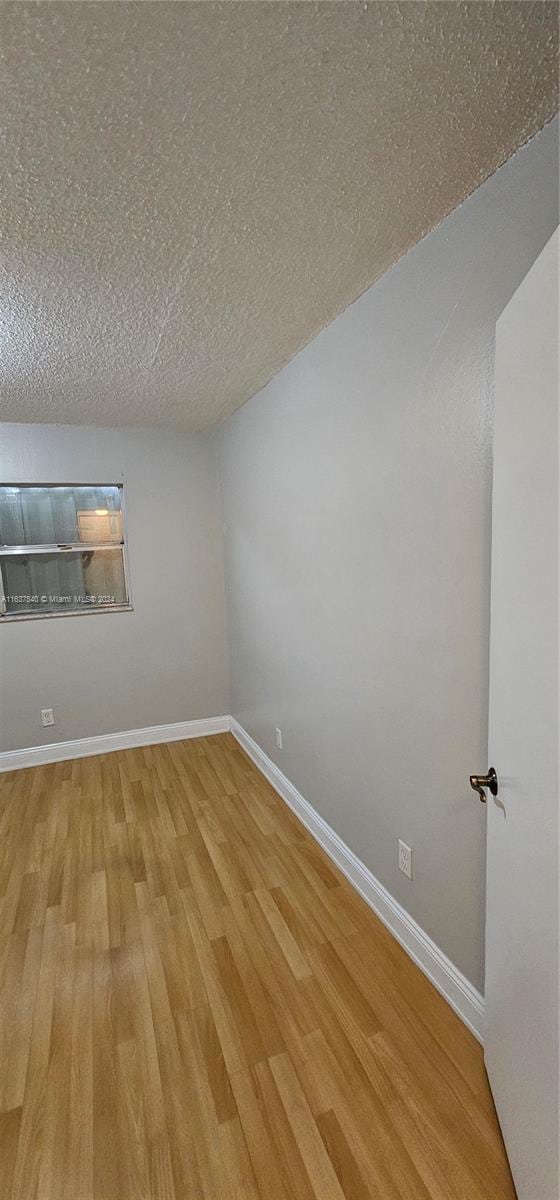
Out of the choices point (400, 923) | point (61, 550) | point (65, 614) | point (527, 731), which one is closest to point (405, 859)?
point (400, 923)

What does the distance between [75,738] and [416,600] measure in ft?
9.63

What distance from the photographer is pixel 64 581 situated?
10.8ft

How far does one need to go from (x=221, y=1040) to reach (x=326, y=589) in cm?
156

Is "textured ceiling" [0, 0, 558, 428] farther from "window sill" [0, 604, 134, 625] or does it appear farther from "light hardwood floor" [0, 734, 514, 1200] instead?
"light hardwood floor" [0, 734, 514, 1200]

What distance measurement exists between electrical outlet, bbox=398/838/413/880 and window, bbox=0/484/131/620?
2529 millimetres

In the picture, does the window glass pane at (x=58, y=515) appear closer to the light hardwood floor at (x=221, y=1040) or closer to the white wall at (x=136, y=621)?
the white wall at (x=136, y=621)

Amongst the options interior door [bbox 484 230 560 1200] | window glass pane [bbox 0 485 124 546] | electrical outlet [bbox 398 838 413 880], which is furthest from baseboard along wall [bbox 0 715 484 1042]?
window glass pane [bbox 0 485 124 546]

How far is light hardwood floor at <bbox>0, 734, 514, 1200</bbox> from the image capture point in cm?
110

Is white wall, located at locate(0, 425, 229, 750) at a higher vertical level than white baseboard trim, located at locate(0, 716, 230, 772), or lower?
higher

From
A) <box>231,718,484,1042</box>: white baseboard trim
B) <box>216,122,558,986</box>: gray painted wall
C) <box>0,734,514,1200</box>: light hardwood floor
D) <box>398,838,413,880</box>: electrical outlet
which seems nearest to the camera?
<box>0,734,514,1200</box>: light hardwood floor

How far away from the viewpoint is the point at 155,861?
223 cm

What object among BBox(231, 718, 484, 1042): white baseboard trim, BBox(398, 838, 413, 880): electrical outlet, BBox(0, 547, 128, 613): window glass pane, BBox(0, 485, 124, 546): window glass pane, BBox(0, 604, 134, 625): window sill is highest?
BBox(0, 485, 124, 546): window glass pane

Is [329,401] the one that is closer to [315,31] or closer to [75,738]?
[315,31]

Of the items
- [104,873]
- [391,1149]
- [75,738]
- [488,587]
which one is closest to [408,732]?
[488,587]
